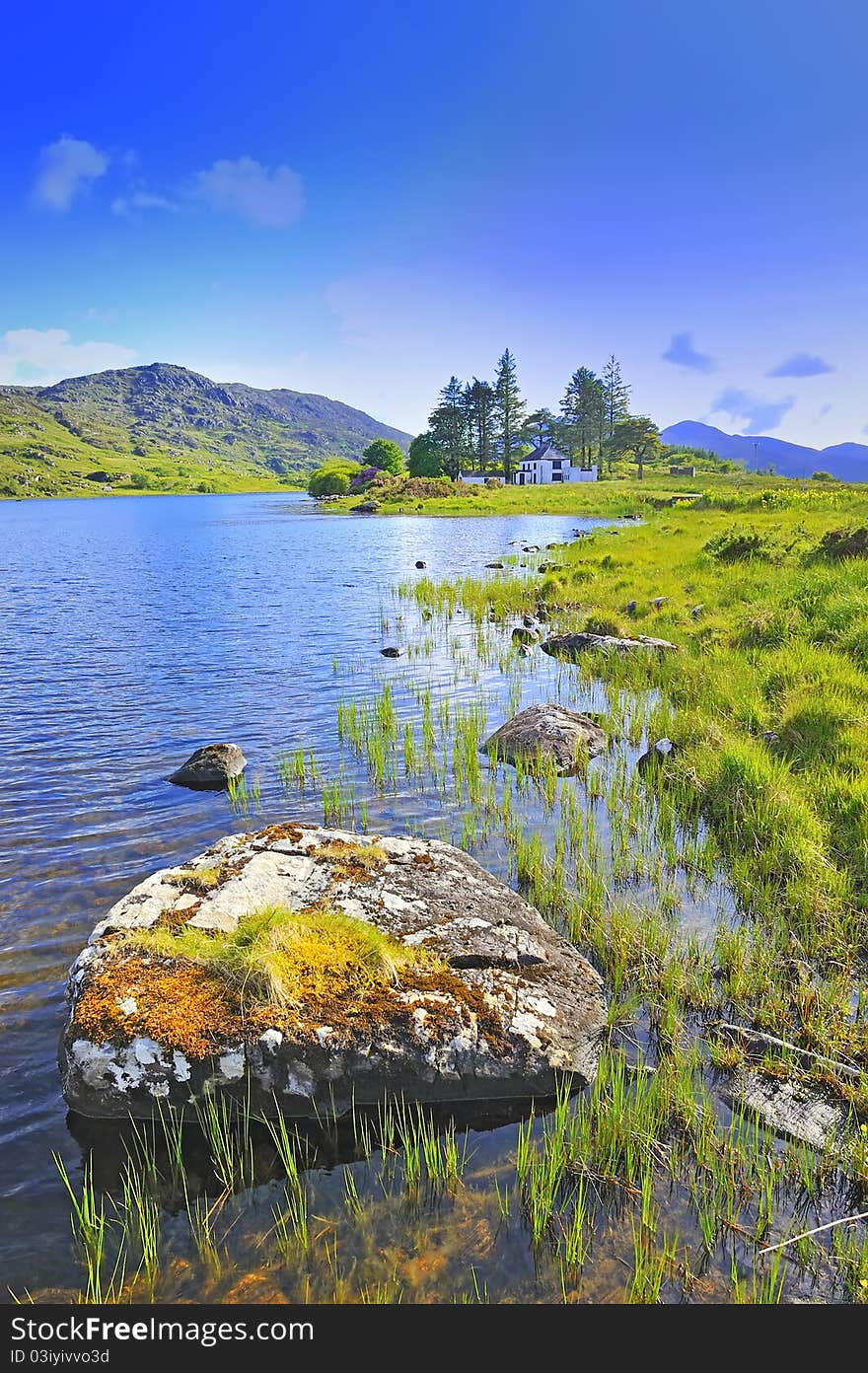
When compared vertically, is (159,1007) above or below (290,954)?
below

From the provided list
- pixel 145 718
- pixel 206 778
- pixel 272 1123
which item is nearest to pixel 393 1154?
pixel 272 1123

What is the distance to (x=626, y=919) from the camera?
8.29m

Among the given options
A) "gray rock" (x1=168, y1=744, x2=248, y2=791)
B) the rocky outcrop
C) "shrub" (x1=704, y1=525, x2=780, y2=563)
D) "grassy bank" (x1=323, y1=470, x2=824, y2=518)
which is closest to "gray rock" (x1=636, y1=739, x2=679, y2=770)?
the rocky outcrop

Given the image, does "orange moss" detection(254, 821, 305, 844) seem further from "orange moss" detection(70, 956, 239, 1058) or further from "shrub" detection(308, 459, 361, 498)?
"shrub" detection(308, 459, 361, 498)

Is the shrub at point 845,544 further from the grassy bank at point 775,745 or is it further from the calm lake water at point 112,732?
the calm lake water at point 112,732

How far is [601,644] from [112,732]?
45.7ft

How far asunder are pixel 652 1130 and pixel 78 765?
1270 centimetres

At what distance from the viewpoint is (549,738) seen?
14.2 meters

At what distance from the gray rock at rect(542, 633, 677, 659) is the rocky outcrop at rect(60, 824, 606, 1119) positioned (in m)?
14.1

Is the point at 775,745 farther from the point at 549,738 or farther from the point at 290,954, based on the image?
the point at 290,954

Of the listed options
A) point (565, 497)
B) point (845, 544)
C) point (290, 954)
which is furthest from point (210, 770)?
point (565, 497)

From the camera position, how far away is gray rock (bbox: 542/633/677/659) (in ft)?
67.1
